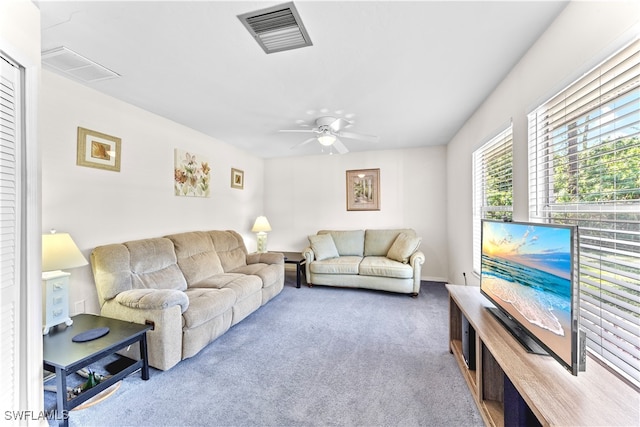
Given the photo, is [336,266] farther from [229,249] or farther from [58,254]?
[58,254]

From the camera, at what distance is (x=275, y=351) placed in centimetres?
235

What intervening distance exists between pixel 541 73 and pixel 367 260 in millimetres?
3104

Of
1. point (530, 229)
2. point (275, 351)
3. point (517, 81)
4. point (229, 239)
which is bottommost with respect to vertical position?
point (275, 351)

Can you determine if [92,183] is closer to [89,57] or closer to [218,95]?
[89,57]

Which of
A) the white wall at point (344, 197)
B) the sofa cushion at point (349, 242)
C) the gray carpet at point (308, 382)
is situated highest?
the white wall at point (344, 197)

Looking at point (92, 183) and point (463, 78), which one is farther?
point (92, 183)

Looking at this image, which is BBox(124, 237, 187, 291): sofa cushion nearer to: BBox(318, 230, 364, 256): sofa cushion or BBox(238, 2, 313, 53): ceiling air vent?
BBox(238, 2, 313, 53): ceiling air vent

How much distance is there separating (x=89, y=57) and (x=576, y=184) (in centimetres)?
335

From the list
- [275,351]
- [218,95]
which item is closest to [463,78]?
[218,95]

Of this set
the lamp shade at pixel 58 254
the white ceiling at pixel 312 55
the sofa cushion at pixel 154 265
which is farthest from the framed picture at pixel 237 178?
the lamp shade at pixel 58 254

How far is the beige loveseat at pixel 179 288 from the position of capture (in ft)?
6.72

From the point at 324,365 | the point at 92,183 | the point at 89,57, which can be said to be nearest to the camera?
the point at 89,57

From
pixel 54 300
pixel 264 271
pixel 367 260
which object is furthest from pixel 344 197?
pixel 54 300

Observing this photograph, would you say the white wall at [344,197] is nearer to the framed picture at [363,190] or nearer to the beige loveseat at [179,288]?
the framed picture at [363,190]
